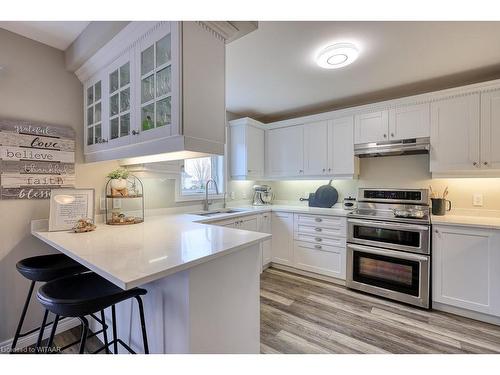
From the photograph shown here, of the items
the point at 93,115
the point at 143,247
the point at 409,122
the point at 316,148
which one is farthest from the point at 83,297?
the point at 409,122

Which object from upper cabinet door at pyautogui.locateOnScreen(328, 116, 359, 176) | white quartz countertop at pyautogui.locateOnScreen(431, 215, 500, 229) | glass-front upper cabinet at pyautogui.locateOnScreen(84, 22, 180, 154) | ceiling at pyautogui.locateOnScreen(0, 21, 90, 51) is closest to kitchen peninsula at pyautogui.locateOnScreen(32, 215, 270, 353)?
glass-front upper cabinet at pyautogui.locateOnScreen(84, 22, 180, 154)

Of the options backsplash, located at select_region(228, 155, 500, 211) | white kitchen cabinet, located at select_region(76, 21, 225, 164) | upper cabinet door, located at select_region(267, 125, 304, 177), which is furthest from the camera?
upper cabinet door, located at select_region(267, 125, 304, 177)

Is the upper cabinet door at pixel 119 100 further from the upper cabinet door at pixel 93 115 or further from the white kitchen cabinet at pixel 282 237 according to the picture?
the white kitchen cabinet at pixel 282 237

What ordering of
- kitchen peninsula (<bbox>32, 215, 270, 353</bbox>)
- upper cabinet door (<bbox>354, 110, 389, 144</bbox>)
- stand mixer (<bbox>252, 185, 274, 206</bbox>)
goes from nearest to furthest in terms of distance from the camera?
kitchen peninsula (<bbox>32, 215, 270, 353</bbox>)
upper cabinet door (<bbox>354, 110, 389, 144</bbox>)
stand mixer (<bbox>252, 185, 274, 206</bbox>)

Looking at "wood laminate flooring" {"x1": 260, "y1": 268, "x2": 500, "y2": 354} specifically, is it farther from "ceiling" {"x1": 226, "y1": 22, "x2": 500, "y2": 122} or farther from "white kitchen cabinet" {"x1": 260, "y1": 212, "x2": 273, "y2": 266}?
"ceiling" {"x1": 226, "y1": 22, "x2": 500, "y2": 122}

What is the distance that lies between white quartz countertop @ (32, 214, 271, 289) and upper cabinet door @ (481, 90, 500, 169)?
239cm

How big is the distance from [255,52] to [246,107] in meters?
1.43

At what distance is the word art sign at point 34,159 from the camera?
1672mm

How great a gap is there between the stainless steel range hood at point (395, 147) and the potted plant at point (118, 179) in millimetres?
2632

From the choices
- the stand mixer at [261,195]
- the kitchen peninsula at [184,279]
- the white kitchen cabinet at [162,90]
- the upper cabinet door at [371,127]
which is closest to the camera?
the kitchen peninsula at [184,279]

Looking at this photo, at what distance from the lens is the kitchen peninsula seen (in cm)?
105

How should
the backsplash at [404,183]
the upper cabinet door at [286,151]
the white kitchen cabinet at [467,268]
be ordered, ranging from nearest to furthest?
the white kitchen cabinet at [467,268]
the backsplash at [404,183]
the upper cabinet door at [286,151]

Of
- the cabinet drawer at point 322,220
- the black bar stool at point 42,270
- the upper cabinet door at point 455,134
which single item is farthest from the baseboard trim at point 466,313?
the black bar stool at point 42,270
